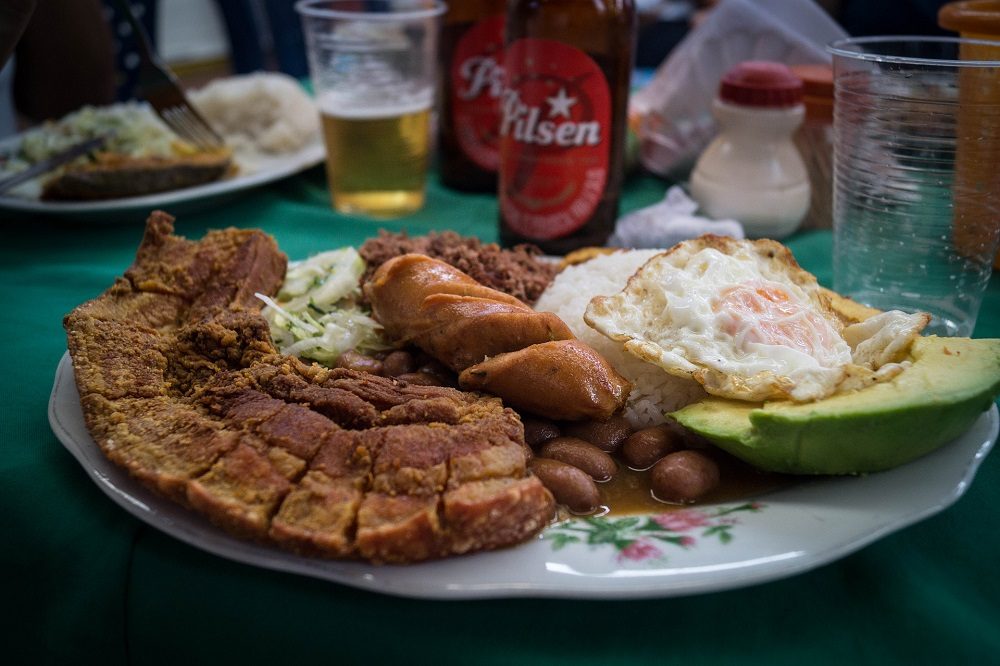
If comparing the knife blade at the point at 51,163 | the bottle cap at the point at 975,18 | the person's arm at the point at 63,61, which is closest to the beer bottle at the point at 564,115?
the bottle cap at the point at 975,18

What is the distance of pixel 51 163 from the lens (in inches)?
115

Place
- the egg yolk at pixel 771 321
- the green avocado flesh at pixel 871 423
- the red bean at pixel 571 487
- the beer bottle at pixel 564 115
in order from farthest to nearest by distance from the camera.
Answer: the beer bottle at pixel 564 115 < the egg yolk at pixel 771 321 < the red bean at pixel 571 487 < the green avocado flesh at pixel 871 423

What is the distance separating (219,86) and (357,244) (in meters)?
1.36

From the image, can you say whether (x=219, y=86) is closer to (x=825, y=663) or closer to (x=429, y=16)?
(x=429, y=16)

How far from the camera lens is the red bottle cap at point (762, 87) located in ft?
9.02

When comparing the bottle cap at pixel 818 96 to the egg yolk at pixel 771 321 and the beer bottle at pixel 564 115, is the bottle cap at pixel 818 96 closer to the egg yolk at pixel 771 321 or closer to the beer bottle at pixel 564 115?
the beer bottle at pixel 564 115

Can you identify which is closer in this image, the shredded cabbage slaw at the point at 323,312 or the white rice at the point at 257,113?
the shredded cabbage slaw at the point at 323,312

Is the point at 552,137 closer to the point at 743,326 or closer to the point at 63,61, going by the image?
the point at 743,326

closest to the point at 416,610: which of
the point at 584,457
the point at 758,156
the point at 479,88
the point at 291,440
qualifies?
the point at 291,440

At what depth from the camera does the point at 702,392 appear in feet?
5.54

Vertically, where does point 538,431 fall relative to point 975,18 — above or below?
below

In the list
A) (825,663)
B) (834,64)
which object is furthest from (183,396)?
(834,64)

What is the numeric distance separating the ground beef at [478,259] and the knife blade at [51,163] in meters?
1.44

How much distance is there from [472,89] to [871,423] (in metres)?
2.37
